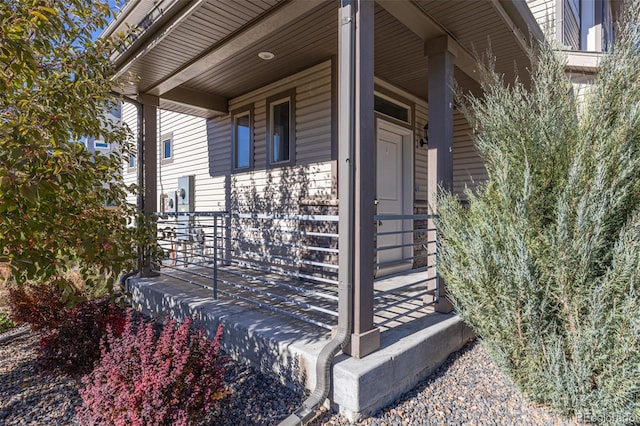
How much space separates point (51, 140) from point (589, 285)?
3024 mm

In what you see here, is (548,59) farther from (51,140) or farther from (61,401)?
(61,401)

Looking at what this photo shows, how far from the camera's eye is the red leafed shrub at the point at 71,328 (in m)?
2.73

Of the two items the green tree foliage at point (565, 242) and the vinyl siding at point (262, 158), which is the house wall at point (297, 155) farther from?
the green tree foliage at point (565, 242)

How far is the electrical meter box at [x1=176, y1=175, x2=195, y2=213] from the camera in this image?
6996 millimetres

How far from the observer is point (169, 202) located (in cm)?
773

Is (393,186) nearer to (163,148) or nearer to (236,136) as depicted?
(236,136)

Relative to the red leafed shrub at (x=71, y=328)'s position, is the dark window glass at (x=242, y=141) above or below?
above

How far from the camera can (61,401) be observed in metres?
2.41

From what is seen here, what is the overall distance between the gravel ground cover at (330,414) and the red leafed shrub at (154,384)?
0.93 ft

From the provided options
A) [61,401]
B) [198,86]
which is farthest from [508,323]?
[198,86]

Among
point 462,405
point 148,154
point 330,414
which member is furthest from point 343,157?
point 148,154

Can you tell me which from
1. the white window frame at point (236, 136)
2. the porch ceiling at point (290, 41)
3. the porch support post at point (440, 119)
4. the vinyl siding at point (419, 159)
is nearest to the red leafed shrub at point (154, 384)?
the porch support post at point (440, 119)

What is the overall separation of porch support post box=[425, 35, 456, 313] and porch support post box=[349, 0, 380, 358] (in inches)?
41.0

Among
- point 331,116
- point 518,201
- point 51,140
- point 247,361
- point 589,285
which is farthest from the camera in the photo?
point 331,116
